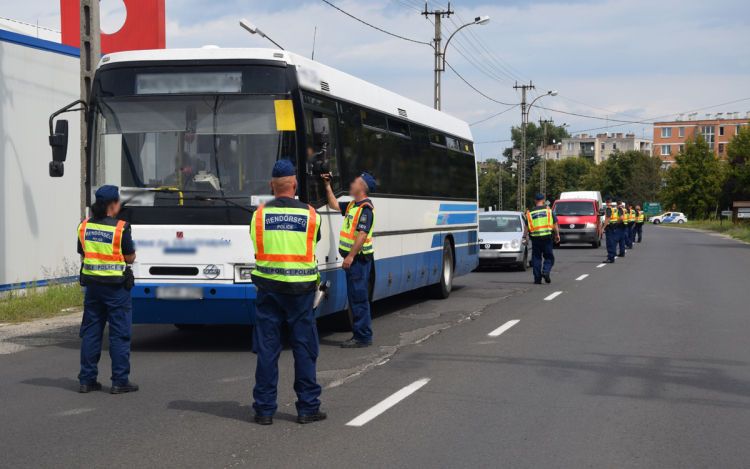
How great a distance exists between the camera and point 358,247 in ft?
29.2

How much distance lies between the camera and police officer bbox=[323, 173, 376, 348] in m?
8.95

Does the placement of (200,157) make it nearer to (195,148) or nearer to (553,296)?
A: (195,148)

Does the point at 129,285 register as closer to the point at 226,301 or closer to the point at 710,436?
the point at 226,301

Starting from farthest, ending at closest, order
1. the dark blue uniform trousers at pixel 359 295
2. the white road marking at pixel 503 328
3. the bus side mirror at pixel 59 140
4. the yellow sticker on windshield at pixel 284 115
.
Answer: the white road marking at pixel 503 328, the dark blue uniform trousers at pixel 359 295, the bus side mirror at pixel 59 140, the yellow sticker on windshield at pixel 284 115

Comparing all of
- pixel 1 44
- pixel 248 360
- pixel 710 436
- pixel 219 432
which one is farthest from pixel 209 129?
pixel 1 44

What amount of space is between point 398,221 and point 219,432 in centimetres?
646

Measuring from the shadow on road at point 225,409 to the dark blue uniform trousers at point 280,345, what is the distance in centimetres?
24

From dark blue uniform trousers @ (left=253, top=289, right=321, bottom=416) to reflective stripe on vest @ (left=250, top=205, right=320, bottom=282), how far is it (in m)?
0.15

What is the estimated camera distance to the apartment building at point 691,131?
487 ft

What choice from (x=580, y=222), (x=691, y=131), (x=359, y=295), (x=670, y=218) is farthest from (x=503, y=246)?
(x=691, y=131)

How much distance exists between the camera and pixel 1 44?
14555mm

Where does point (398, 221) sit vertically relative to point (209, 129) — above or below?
below

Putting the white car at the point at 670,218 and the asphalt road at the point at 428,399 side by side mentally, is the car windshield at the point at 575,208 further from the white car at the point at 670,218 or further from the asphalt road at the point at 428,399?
the white car at the point at 670,218

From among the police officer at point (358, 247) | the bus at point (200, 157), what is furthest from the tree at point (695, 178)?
the bus at point (200, 157)
